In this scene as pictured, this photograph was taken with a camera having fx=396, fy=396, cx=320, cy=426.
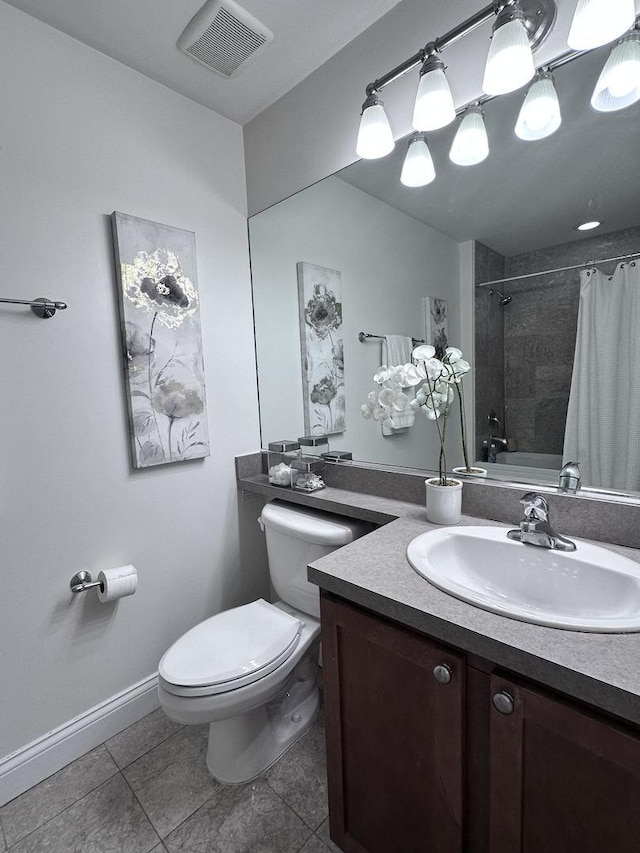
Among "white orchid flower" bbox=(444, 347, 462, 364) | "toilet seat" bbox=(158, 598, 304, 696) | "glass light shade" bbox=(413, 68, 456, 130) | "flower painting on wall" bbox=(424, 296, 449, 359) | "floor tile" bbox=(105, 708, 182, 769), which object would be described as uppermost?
"glass light shade" bbox=(413, 68, 456, 130)

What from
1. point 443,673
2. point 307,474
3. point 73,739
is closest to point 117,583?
point 73,739

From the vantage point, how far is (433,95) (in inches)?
42.8

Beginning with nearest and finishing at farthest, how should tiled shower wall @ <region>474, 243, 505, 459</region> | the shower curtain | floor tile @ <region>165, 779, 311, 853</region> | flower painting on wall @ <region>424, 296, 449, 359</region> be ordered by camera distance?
the shower curtain
floor tile @ <region>165, 779, 311, 853</region>
tiled shower wall @ <region>474, 243, 505, 459</region>
flower painting on wall @ <region>424, 296, 449, 359</region>

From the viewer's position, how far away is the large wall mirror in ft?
3.33

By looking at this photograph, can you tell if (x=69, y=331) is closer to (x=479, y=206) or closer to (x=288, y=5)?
(x=288, y=5)

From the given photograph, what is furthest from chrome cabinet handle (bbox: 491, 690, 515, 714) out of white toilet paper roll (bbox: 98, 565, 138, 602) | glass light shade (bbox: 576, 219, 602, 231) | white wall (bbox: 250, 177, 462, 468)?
white toilet paper roll (bbox: 98, 565, 138, 602)

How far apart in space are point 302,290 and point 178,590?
1423 mm

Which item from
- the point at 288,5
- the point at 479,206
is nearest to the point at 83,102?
the point at 288,5

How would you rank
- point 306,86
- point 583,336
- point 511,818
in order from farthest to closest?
point 306,86 < point 583,336 < point 511,818

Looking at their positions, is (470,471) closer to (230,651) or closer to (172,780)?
(230,651)

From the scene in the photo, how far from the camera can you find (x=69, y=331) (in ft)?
4.43

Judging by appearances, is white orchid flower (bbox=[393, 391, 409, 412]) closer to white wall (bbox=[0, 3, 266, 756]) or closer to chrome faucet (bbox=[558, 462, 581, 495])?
chrome faucet (bbox=[558, 462, 581, 495])

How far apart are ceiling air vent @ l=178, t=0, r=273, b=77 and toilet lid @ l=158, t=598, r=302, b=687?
198 cm

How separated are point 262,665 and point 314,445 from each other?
853mm
